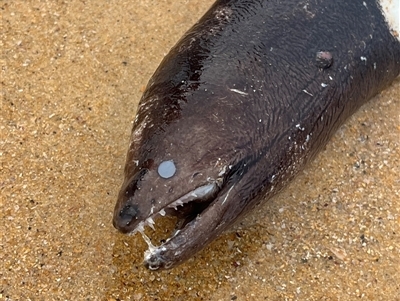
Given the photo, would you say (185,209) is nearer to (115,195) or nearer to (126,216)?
(126,216)

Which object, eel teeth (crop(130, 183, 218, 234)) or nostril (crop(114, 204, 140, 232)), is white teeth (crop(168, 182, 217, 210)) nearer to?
eel teeth (crop(130, 183, 218, 234))

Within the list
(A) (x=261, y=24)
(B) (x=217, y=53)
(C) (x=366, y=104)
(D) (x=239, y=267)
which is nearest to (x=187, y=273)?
(D) (x=239, y=267)

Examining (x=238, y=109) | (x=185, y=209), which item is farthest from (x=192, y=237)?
(x=238, y=109)

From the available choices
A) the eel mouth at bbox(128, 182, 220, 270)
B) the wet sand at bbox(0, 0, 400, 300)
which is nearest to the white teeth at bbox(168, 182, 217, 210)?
the eel mouth at bbox(128, 182, 220, 270)

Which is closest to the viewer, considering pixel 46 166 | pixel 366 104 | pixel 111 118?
pixel 46 166

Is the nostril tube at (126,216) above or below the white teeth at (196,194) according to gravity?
above

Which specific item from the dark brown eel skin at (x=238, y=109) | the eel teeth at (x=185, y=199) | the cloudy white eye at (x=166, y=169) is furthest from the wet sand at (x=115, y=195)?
the cloudy white eye at (x=166, y=169)

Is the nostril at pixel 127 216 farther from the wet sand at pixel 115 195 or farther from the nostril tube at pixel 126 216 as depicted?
the wet sand at pixel 115 195

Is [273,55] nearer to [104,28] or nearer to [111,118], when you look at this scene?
[111,118]
